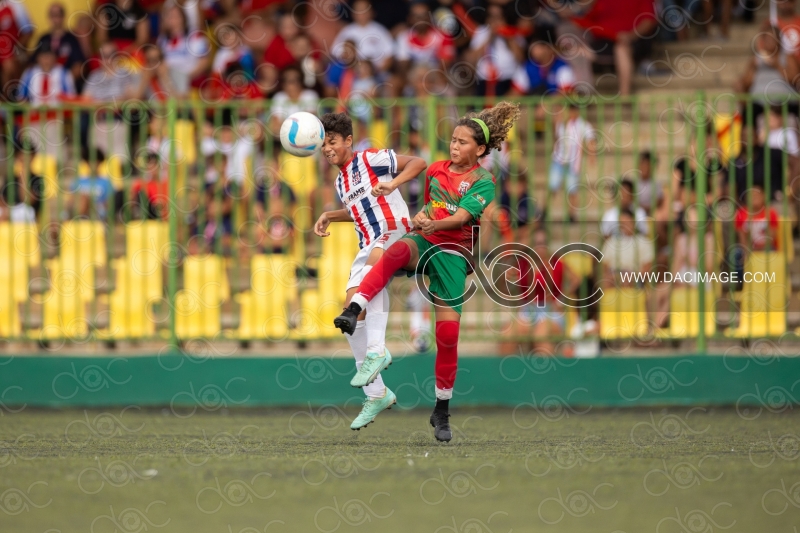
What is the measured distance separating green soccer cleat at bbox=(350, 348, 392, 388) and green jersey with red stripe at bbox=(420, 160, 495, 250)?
791mm

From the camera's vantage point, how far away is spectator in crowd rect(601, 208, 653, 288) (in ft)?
33.0

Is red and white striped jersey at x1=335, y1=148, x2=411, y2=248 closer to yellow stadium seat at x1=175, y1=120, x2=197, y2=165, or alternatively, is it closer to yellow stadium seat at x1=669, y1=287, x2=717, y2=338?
yellow stadium seat at x1=175, y1=120, x2=197, y2=165

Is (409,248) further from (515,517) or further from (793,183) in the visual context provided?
(793,183)

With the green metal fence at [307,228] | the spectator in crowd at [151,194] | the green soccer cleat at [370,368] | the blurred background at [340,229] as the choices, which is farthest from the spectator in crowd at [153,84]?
the green soccer cleat at [370,368]

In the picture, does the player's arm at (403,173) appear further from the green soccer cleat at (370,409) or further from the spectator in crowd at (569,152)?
the spectator in crowd at (569,152)

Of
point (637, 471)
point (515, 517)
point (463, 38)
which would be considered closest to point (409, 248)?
point (637, 471)

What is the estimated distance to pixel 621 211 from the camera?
1012 cm

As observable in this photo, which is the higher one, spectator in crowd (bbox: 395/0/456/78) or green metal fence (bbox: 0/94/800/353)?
spectator in crowd (bbox: 395/0/456/78)

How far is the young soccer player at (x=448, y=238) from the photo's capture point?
281 inches

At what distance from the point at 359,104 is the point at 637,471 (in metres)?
5.02

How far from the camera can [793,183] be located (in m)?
10.2

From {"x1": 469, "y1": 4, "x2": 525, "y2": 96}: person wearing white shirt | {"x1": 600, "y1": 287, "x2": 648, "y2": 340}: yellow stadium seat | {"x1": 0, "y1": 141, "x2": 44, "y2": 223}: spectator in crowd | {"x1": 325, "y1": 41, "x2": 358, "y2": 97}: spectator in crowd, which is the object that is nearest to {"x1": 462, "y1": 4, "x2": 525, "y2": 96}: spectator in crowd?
{"x1": 469, "y1": 4, "x2": 525, "y2": 96}: person wearing white shirt

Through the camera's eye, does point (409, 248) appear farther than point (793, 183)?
No

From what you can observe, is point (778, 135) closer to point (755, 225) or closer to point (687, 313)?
point (755, 225)
